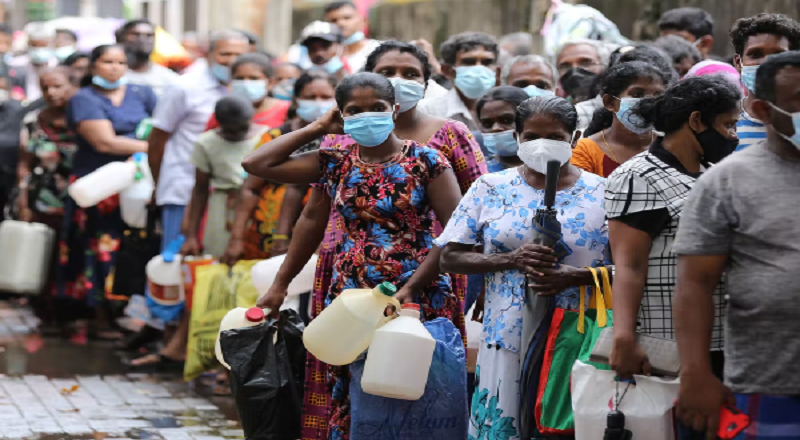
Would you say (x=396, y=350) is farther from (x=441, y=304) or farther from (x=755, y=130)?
(x=755, y=130)

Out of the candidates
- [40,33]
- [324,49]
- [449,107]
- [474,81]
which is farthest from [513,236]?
[40,33]

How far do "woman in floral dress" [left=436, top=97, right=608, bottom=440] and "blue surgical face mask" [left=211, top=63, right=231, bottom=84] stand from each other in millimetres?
5220

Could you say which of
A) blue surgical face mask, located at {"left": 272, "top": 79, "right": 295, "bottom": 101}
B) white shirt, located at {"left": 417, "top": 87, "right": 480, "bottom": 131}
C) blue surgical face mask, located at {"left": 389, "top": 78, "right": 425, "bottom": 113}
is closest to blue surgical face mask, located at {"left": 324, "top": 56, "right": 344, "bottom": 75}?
blue surgical face mask, located at {"left": 272, "top": 79, "right": 295, "bottom": 101}

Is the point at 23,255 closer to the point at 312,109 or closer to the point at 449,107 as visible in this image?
the point at 312,109

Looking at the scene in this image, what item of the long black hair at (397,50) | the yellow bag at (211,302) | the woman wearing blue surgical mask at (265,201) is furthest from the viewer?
the woman wearing blue surgical mask at (265,201)

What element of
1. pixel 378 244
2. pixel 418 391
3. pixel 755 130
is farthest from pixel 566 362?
pixel 755 130

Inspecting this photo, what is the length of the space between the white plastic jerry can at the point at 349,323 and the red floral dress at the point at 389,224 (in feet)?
0.75

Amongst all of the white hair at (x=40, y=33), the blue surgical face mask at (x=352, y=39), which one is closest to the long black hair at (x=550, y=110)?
the blue surgical face mask at (x=352, y=39)

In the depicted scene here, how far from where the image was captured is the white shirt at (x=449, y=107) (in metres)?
7.90

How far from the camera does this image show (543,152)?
4.86 metres

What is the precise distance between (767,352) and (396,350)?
1.69m

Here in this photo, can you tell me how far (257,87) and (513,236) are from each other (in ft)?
14.9

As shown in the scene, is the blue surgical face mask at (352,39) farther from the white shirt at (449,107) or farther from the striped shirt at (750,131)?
the striped shirt at (750,131)

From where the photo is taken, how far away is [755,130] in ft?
18.0
